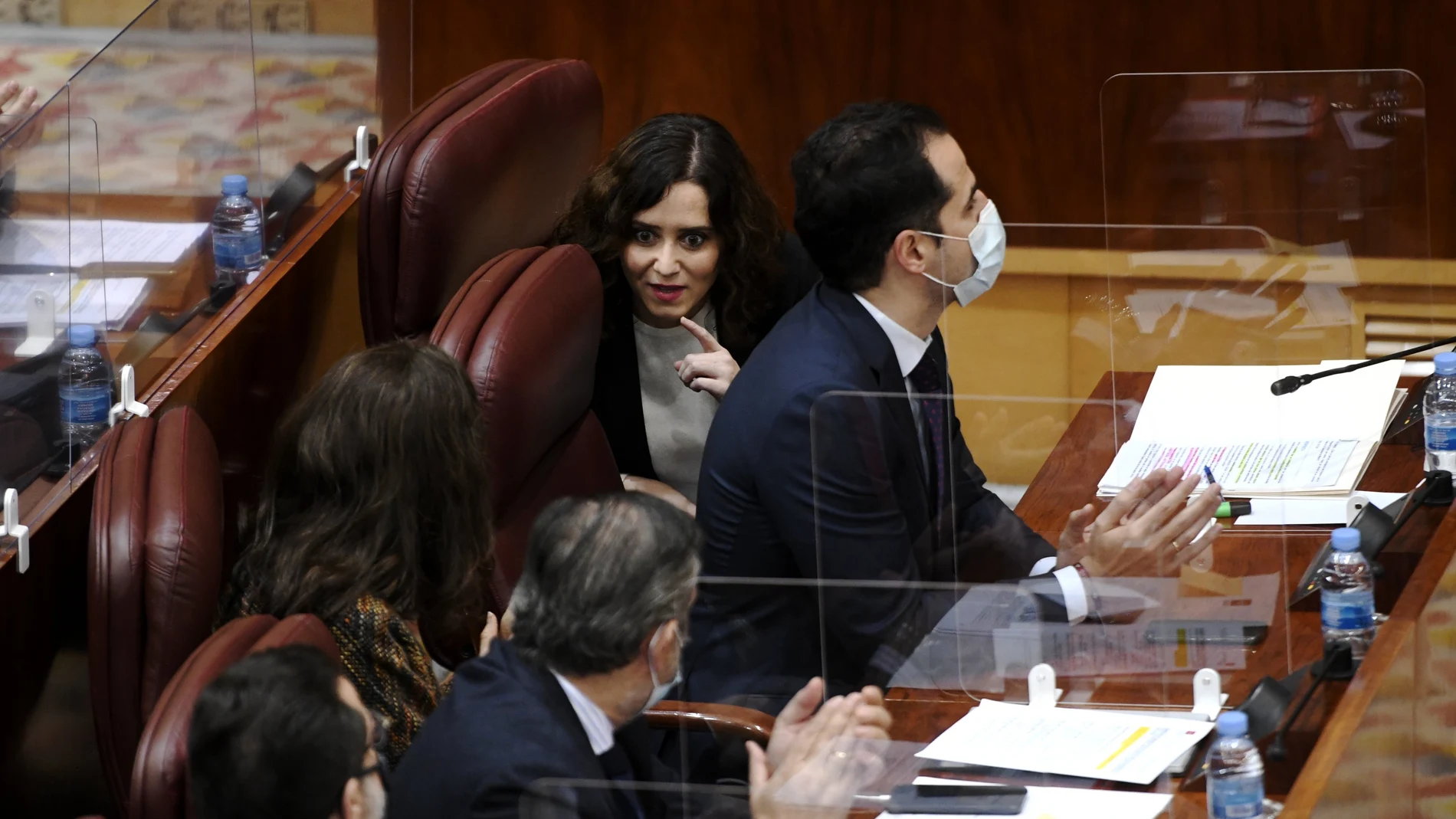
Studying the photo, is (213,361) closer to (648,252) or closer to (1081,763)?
(648,252)

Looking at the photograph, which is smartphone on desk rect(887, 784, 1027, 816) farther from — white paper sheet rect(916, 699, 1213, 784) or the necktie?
the necktie

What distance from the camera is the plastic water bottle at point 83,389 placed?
214 centimetres

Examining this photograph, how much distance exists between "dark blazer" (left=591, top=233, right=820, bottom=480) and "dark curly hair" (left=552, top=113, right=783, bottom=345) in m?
0.02

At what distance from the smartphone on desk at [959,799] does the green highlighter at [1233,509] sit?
48 cm

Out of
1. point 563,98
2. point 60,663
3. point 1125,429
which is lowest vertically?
point 60,663

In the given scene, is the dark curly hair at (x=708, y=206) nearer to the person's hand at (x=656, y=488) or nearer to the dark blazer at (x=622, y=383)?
the dark blazer at (x=622, y=383)

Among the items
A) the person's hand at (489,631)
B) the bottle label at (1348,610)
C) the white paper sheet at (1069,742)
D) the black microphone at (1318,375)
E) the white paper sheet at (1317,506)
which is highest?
the black microphone at (1318,375)

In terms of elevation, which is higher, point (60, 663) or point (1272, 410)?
point (1272, 410)

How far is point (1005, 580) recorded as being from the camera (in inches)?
72.4

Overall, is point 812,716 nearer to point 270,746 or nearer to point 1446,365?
point 270,746

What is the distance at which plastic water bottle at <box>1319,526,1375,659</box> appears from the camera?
1.81m

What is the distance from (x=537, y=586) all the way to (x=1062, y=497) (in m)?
0.68

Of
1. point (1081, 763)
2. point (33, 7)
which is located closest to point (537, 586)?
point (1081, 763)

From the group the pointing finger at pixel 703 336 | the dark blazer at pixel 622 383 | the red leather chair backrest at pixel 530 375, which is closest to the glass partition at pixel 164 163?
the red leather chair backrest at pixel 530 375
